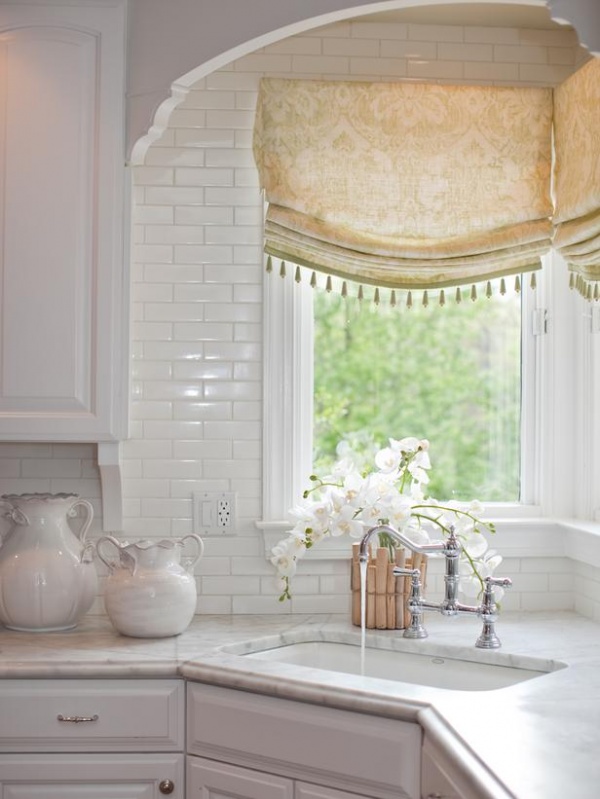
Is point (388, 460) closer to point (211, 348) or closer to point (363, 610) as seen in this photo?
point (363, 610)

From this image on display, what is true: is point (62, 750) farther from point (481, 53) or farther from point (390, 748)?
point (481, 53)

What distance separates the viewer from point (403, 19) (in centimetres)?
310

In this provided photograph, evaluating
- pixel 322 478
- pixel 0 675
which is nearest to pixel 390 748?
pixel 0 675

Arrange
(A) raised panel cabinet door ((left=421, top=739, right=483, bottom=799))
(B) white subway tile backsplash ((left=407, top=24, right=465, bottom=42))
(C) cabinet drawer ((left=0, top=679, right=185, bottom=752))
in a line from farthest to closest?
(B) white subway tile backsplash ((left=407, top=24, right=465, bottom=42)) → (C) cabinet drawer ((left=0, top=679, right=185, bottom=752)) → (A) raised panel cabinet door ((left=421, top=739, right=483, bottom=799))

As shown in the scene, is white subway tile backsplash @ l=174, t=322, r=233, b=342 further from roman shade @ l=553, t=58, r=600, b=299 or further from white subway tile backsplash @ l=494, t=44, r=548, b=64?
white subway tile backsplash @ l=494, t=44, r=548, b=64

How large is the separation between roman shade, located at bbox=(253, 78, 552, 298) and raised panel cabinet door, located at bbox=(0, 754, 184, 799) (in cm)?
142

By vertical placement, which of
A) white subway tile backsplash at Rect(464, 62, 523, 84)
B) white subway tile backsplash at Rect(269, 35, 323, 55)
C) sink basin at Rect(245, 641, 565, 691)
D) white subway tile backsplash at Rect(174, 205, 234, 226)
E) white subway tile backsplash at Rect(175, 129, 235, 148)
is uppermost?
white subway tile backsplash at Rect(269, 35, 323, 55)

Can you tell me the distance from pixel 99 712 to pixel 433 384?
→ 1412 mm

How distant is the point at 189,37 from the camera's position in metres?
2.67

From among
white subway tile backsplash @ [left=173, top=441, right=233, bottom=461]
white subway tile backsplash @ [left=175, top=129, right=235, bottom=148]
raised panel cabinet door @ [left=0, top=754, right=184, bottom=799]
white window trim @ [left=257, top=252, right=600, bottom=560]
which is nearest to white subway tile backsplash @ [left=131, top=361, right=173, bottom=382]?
white subway tile backsplash @ [left=173, top=441, right=233, bottom=461]

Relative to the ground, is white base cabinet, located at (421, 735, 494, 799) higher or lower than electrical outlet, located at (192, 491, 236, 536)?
lower

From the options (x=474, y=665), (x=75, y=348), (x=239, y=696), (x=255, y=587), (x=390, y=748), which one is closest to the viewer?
(x=390, y=748)

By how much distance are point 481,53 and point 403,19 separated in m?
0.26

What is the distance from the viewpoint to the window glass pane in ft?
10.4
